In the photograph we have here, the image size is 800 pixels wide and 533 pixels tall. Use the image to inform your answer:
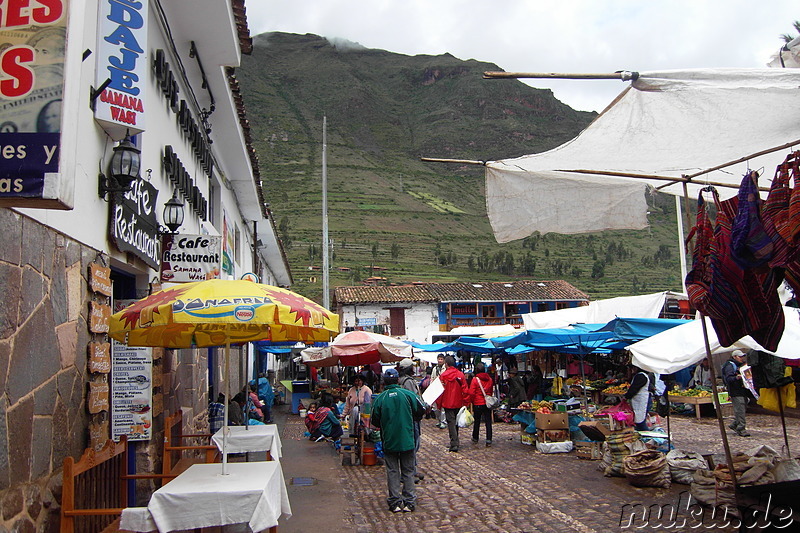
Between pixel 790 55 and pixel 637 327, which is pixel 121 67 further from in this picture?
pixel 637 327

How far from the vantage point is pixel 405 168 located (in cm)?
11388

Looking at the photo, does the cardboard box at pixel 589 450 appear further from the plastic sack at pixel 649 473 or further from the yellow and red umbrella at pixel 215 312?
the yellow and red umbrella at pixel 215 312

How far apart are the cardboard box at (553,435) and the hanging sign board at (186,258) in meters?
7.23

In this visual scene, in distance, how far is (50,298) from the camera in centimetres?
452

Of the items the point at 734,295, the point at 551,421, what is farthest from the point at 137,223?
the point at 551,421

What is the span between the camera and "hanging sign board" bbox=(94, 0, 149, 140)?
565 centimetres

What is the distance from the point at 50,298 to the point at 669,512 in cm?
666

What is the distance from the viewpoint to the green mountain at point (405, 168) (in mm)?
66812

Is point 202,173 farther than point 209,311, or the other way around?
point 202,173

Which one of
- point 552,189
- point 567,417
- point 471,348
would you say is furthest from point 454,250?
point 552,189

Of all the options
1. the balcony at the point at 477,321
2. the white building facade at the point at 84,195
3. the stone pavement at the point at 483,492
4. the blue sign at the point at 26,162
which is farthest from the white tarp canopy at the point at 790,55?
the balcony at the point at 477,321

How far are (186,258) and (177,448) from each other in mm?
2221

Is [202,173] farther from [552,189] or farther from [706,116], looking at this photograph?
[706,116]

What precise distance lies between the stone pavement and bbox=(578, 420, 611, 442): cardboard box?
46 centimetres
